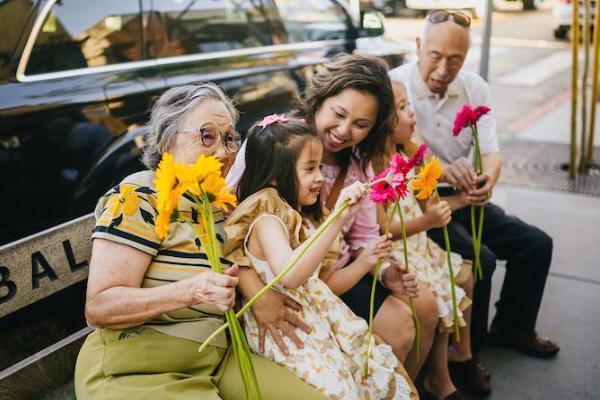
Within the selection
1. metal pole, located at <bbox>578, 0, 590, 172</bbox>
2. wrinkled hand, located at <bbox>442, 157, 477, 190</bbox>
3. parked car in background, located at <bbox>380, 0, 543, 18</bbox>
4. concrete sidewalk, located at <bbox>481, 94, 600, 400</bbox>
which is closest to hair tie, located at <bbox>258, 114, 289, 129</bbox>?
wrinkled hand, located at <bbox>442, 157, 477, 190</bbox>

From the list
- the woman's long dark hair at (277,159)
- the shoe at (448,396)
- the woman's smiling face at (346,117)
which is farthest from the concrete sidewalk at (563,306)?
the woman's long dark hair at (277,159)

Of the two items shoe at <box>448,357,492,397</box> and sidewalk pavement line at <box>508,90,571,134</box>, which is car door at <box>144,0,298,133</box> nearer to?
shoe at <box>448,357,492,397</box>

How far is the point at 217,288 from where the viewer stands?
57.9 inches

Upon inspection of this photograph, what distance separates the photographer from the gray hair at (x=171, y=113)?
1.85 m

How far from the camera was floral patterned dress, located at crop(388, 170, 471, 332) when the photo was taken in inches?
99.0

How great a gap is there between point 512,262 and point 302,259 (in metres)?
1.74

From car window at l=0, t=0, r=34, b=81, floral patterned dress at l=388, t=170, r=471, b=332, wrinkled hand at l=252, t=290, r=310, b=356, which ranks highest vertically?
car window at l=0, t=0, r=34, b=81

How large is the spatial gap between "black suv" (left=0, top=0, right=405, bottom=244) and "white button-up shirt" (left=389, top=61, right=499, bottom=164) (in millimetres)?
910

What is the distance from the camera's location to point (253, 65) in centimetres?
365

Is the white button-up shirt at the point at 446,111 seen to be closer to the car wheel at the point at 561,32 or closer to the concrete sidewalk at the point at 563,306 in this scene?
the concrete sidewalk at the point at 563,306

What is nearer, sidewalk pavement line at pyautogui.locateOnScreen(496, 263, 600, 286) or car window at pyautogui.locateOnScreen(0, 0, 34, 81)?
car window at pyautogui.locateOnScreen(0, 0, 34, 81)

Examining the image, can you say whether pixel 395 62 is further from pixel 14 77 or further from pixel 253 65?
pixel 14 77

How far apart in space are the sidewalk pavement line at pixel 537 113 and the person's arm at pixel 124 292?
6141 mm

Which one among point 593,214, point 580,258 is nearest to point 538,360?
point 580,258
